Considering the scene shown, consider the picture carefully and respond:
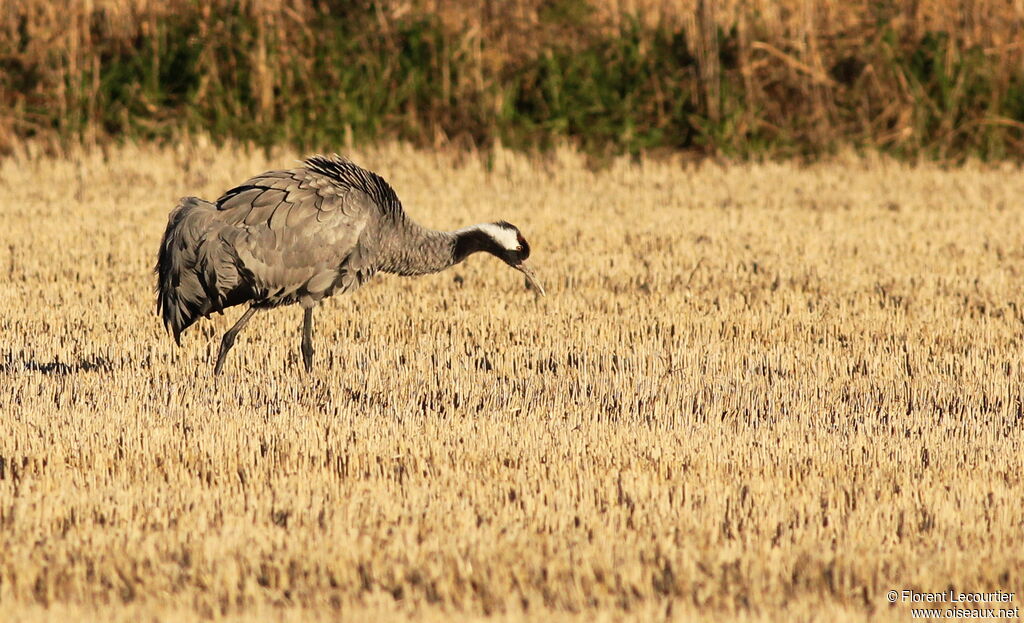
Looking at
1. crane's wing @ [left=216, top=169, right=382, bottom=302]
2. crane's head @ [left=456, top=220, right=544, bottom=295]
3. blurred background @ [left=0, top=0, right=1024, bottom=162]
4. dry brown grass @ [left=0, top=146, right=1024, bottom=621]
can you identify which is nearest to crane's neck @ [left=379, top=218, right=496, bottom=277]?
crane's head @ [left=456, top=220, right=544, bottom=295]

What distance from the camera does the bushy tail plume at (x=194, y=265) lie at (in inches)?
319

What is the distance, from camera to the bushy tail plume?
809cm

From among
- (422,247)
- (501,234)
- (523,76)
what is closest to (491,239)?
(501,234)

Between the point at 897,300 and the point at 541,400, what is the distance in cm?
426

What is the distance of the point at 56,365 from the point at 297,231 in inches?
64.4

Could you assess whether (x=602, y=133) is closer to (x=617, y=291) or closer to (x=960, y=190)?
(x=960, y=190)

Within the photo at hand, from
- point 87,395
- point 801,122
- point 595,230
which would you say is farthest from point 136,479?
point 801,122

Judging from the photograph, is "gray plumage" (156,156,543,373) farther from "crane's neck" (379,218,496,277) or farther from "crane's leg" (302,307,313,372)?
"crane's neck" (379,218,496,277)

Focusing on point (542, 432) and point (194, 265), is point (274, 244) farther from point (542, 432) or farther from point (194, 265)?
point (542, 432)

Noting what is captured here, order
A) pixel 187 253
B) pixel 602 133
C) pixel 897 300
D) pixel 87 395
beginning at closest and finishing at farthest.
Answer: pixel 87 395 → pixel 187 253 → pixel 897 300 → pixel 602 133

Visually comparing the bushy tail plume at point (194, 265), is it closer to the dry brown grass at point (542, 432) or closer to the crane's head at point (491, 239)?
the dry brown grass at point (542, 432)

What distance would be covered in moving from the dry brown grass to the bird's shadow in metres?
0.04

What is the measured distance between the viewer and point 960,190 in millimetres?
15406

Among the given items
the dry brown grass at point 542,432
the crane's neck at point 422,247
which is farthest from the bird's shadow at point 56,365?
the crane's neck at point 422,247
